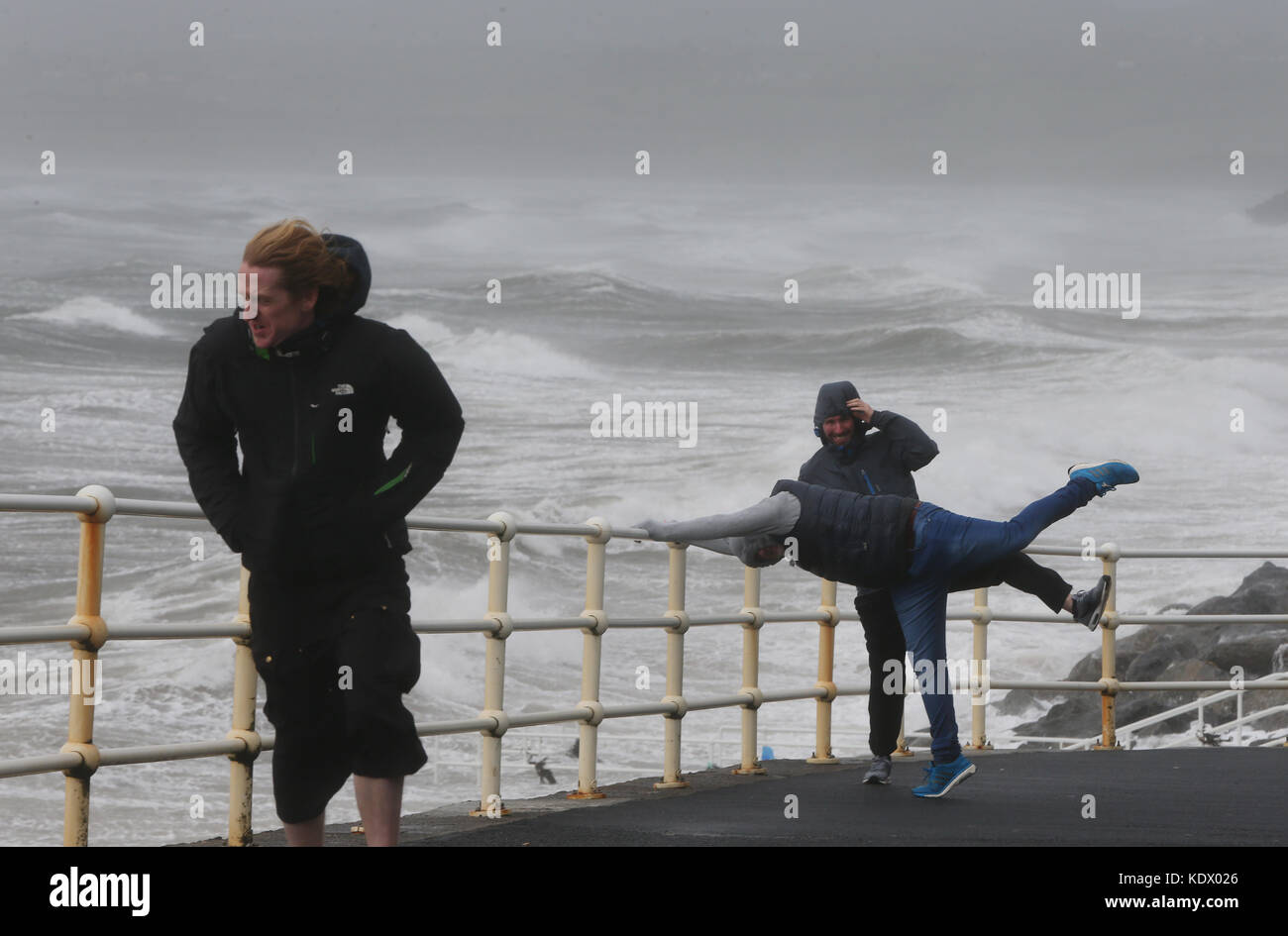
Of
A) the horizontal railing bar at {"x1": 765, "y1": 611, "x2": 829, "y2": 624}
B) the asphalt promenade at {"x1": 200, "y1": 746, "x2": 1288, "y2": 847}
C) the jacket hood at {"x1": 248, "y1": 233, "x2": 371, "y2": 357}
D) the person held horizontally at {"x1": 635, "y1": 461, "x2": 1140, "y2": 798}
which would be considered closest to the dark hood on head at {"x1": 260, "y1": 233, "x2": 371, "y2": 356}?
the jacket hood at {"x1": 248, "y1": 233, "x2": 371, "y2": 357}

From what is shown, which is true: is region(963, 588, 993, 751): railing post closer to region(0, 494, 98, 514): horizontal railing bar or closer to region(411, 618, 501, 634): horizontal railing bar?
region(411, 618, 501, 634): horizontal railing bar

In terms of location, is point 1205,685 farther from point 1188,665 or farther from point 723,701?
point 1188,665

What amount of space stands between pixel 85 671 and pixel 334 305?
1.58m

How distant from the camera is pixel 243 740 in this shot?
552 centimetres

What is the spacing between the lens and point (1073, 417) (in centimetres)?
6525

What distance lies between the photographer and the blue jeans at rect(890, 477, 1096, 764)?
268 inches

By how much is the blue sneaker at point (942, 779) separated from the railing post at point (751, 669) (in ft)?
3.54

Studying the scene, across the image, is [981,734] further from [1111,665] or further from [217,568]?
[217,568]

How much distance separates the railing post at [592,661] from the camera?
7449mm

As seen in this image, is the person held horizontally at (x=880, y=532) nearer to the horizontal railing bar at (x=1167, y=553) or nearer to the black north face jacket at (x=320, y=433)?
the horizontal railing bar at (x=1167, y=553)

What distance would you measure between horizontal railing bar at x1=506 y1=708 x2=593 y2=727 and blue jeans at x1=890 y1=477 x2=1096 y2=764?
4.27 ft

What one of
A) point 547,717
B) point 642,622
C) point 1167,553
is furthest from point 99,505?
point 1167,553

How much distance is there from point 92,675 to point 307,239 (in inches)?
66.7

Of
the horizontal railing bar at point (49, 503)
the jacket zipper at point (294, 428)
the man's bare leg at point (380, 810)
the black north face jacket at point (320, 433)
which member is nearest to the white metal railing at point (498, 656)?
the horizontal railing bar at point (49, 503)
